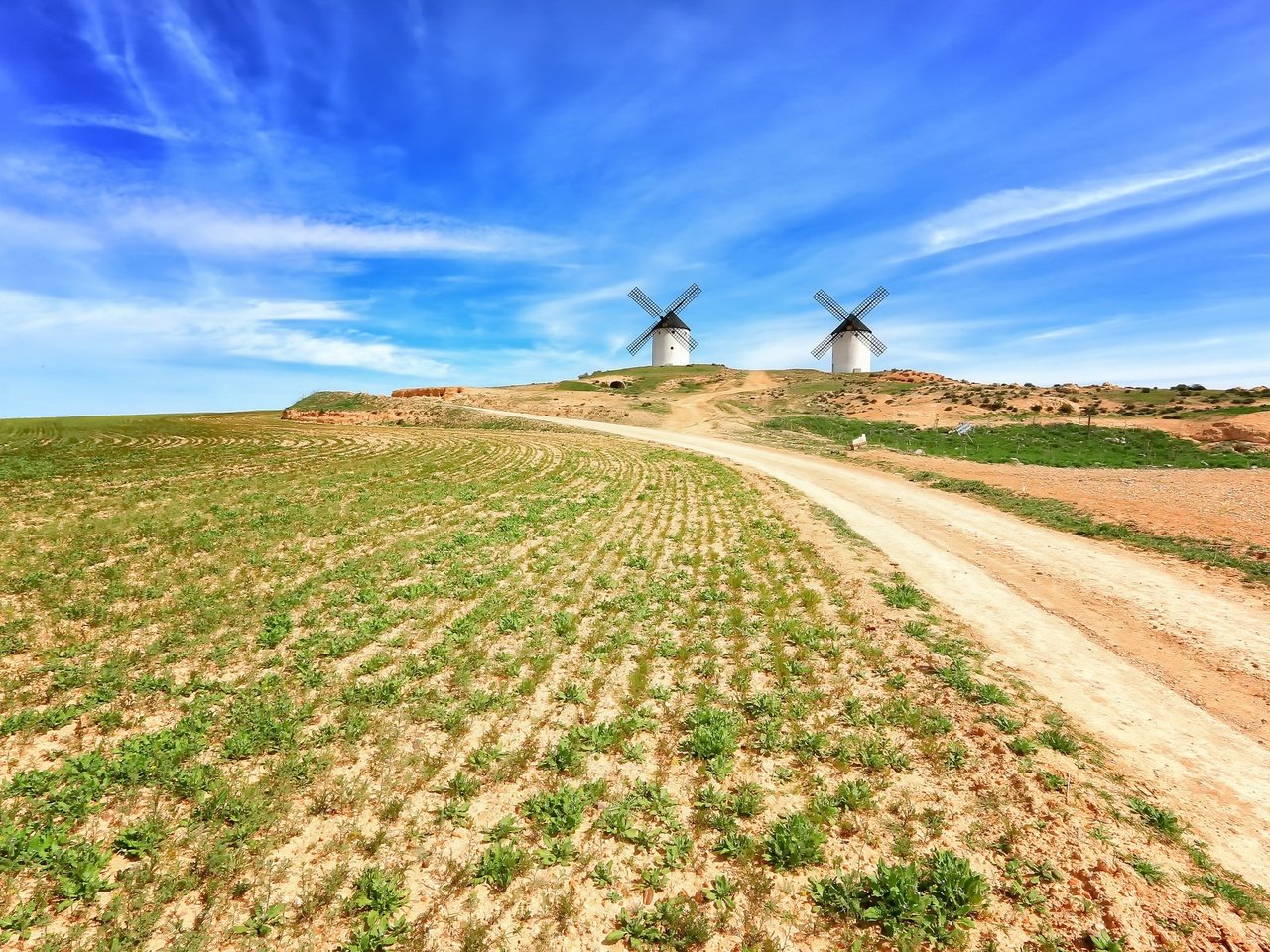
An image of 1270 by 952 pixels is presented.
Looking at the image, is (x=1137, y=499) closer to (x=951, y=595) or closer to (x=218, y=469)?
(x=951, y=595)

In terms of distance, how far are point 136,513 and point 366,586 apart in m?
12.4

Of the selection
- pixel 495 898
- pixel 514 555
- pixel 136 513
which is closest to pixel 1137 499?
pixel 514 555

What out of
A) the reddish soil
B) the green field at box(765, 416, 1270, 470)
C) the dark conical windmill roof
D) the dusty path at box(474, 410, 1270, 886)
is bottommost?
the dusty path at box(474, 410, 1270, 886)

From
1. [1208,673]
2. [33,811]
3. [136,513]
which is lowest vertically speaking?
[1208,673]

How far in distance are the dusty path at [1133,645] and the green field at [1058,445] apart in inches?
1003

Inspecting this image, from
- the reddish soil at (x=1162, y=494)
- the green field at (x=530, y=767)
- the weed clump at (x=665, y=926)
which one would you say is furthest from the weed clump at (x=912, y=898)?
the reddish soil at (x=1162, y=494)

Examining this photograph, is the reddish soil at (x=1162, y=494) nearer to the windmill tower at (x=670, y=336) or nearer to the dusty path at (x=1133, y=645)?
the dusty path at (x=1133, y=645)

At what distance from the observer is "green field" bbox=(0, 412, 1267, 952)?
225 inches

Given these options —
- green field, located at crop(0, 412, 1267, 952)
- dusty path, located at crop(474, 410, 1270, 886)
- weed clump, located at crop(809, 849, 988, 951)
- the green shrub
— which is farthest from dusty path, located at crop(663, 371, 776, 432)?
weed clump, located at crop(809, 849, 988, 951)

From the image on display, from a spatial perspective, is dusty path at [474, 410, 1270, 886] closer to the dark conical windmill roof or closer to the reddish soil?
the reddish soil

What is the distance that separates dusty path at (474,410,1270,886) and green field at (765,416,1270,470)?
83.6 ft

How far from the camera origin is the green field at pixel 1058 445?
39.8 metres

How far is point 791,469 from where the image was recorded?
117 feet

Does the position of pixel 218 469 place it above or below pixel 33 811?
above
